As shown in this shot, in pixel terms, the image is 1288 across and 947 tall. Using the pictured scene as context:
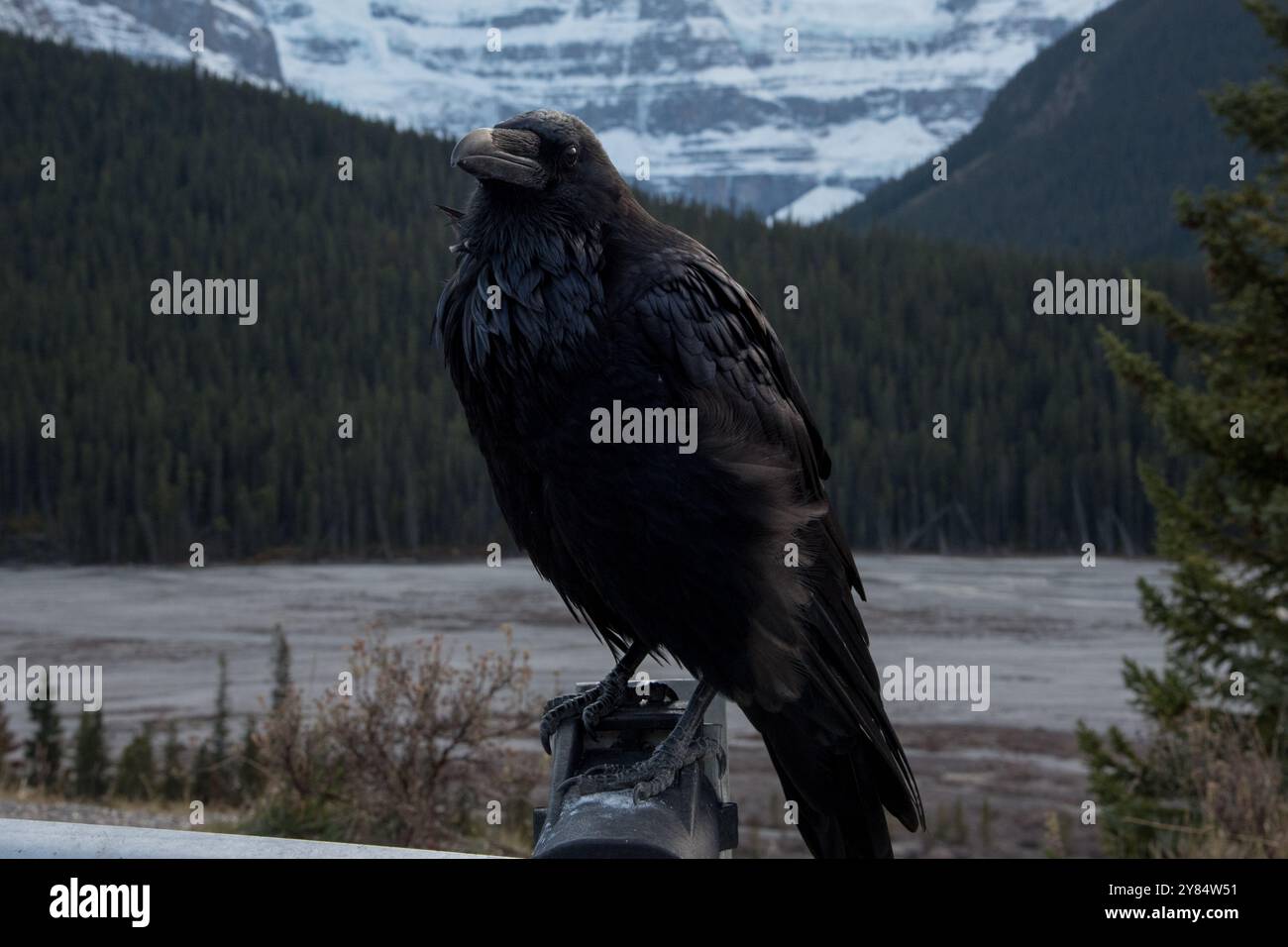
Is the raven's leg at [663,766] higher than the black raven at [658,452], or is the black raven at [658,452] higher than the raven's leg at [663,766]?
the black raven at [658,452]

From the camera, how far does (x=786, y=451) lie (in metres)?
3.40

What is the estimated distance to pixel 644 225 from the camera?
3316 millimetres

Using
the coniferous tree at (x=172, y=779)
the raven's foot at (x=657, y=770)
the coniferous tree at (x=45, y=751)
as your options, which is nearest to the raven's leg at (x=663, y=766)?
the raven's foot at (x=657, y=770)

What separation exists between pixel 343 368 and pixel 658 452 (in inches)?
2382

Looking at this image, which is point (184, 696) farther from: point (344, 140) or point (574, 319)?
point (344, 140)

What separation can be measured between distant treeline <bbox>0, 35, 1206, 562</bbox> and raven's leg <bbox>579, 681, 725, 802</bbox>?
4938 cm

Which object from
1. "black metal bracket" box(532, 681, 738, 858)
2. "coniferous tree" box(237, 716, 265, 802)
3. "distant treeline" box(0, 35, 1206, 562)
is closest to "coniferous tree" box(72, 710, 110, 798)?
"coniferous tree" box(237, 716, 265, 802)

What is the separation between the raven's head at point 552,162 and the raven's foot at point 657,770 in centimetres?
140

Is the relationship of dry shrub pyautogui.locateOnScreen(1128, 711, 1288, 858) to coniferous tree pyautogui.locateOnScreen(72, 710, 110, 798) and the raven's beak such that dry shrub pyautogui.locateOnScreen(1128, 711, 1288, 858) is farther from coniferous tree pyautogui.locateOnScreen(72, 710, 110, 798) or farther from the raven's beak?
coniferous tree pyautogui.locateOnScreen(72, 710, 110, 798)

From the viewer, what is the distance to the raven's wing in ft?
10.3

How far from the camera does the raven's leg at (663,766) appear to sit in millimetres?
2586

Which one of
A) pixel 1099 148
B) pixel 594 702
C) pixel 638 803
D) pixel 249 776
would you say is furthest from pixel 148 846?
pixel 1099 148

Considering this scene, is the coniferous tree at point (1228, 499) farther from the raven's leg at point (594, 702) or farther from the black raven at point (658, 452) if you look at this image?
the raven's leg at point (594, 702)

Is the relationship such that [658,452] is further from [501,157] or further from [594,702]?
[501,157]
